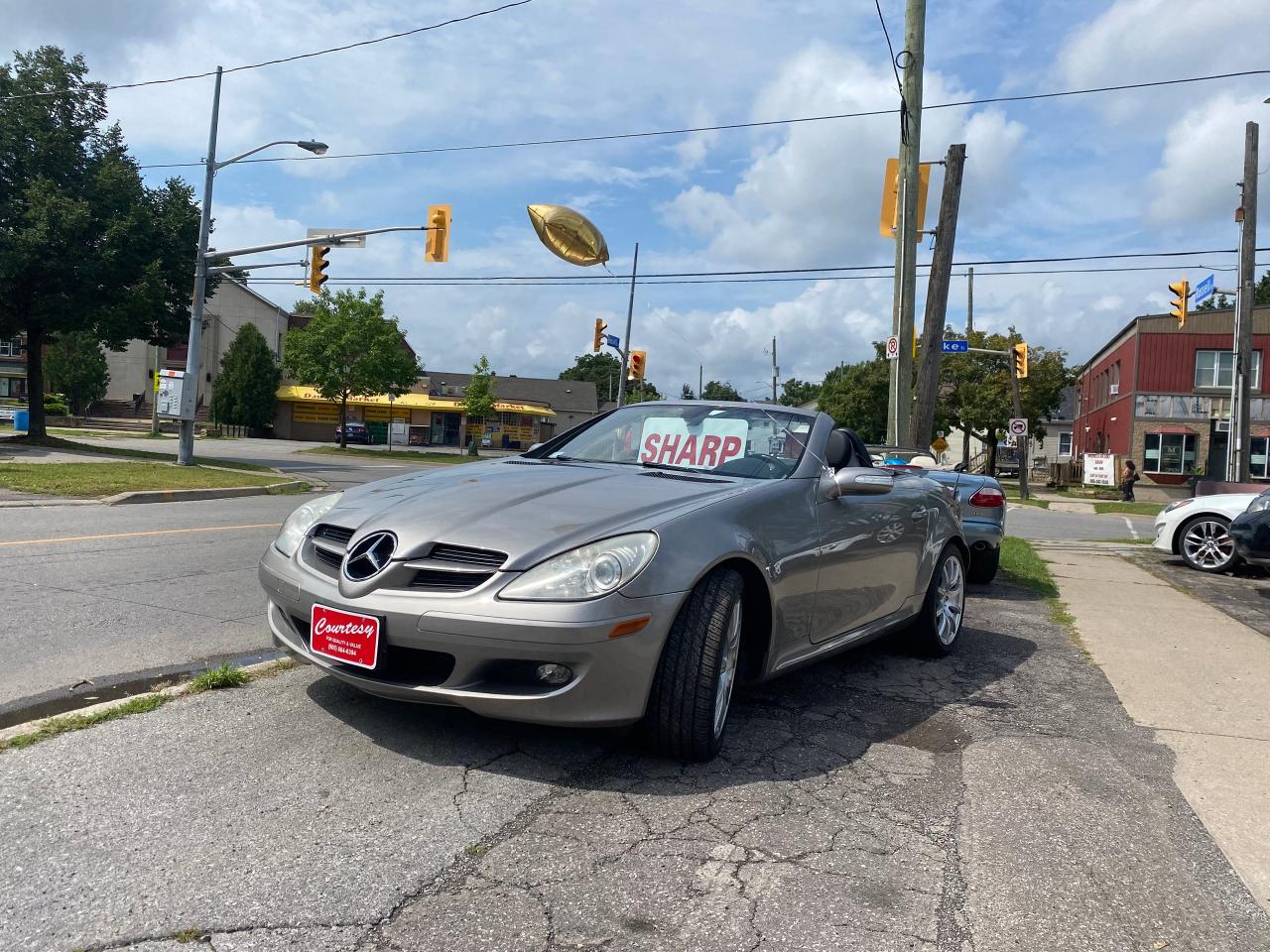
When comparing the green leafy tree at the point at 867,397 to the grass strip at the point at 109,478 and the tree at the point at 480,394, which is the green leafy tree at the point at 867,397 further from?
the grass strip at the point at 109,478

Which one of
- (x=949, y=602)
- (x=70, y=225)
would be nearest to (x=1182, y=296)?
(x=949, y=602)

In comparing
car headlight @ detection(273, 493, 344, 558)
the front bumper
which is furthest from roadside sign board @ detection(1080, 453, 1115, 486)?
the front bumper

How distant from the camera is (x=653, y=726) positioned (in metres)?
3.40

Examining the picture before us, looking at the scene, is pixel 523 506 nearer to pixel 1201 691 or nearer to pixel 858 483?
pixel 858 483

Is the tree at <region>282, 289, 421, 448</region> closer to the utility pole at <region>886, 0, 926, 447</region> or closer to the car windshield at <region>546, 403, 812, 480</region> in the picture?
the utility pole at <region>886, 0, 926, 447</region>

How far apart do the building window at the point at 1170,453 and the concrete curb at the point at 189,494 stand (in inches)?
1444

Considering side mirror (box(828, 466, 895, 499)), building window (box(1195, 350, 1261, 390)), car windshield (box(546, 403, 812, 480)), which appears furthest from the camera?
building window (box(1195, 350, 1261, 390))

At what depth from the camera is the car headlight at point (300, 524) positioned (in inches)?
152

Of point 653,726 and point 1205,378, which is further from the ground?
point 1205,378

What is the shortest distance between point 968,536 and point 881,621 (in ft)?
14.1

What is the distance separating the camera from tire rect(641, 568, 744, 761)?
131 inches

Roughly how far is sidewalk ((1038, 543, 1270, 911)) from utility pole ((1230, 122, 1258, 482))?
11096mm

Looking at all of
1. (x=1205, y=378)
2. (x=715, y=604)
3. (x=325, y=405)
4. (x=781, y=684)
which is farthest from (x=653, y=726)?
(x=325, y=405)

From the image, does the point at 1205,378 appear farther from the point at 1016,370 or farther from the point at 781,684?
the point at 781,684
